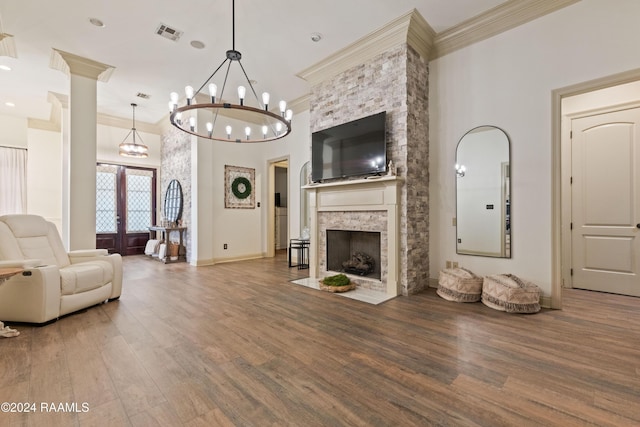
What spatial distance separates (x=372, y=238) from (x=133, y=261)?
578 centimetres

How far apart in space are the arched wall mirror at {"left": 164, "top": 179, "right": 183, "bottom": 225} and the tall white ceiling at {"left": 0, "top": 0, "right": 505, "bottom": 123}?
2.37m

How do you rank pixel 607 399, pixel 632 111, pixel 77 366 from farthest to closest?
pixel 632 111
pixel 77 366
pixel 607 399

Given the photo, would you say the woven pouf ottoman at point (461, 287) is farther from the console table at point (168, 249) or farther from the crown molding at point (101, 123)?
the crown molding at point (101, 123)

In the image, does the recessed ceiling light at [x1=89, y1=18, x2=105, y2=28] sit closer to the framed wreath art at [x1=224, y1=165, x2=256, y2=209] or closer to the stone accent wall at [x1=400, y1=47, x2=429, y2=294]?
the framed wreath art at [x1=224, y1=165, x2=256, y2=209]

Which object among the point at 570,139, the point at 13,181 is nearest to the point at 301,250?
the point at 570,139

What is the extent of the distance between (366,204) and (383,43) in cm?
225

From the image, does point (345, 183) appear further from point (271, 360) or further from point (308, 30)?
point (271, 360)

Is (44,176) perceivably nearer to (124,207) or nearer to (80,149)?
(124,207)

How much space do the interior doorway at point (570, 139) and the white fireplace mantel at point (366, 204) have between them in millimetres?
1733

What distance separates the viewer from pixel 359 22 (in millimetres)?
3783

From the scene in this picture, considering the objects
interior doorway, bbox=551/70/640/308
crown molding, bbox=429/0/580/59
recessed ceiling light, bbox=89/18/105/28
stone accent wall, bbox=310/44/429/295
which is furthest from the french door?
interior doorway, bbox=551/70/640/308

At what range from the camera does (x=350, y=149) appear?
4391 mm

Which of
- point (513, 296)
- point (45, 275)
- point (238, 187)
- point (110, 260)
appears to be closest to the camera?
point (45, 275)

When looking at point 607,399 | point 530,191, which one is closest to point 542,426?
point 607,399
